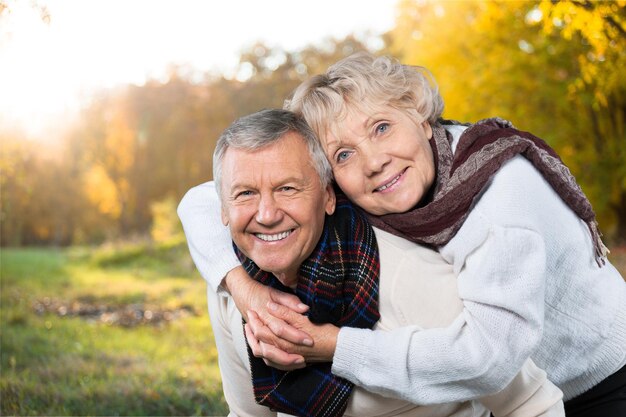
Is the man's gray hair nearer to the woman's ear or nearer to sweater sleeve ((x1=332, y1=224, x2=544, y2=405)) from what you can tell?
the woman's ear

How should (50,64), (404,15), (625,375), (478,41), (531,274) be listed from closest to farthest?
1. (531,274)
2. (625,375)
3. (50,64)
4. (478,41)
5. (404,15)

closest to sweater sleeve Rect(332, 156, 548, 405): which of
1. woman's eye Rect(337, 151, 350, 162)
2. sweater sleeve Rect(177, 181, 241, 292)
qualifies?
woman's eye Rect(337, 151, 350, 162)

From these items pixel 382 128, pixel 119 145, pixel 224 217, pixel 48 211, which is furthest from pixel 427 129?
pixel 48 211

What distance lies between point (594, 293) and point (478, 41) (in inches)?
609

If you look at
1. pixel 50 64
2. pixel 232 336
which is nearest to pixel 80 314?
pixel 50 64

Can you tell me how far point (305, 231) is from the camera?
2.68 m

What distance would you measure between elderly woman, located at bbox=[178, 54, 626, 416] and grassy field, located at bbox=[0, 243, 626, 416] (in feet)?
9.22

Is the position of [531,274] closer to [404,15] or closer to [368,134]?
[368,134]

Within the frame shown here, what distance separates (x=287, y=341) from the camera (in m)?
2.50

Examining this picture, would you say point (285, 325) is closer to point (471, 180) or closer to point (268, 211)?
point (268, 211)

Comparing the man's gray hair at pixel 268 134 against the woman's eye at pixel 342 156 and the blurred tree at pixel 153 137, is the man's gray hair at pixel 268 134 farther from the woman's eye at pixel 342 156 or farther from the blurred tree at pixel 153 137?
the blurred tree at pixel 153 137

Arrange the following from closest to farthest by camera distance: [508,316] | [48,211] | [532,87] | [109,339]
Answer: [508,316] → [109,339] → [532,87] → [48,211]

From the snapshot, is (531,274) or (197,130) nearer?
(531,274)

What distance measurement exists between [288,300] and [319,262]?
0.18 m
